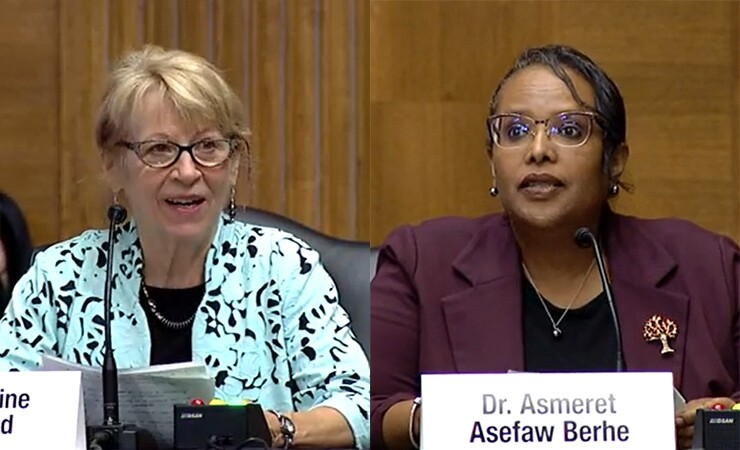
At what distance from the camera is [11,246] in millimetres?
3141

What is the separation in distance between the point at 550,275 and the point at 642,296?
0.68ft

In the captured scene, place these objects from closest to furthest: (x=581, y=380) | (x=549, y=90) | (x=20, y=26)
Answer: (x=581, y=380)
(x=549, y=90)
(x=20, y=26)

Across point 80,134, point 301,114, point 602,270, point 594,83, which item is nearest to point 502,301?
point 602,270

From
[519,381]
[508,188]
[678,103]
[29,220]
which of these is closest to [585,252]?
[508,188]

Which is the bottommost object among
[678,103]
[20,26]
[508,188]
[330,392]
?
[330,392]

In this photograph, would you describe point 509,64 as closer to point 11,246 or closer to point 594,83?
point 594,83

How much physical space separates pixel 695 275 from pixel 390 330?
2.26ft

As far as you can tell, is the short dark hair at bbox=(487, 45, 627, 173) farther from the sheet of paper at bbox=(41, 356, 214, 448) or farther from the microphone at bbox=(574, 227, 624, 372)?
the sheet of paper at bbox=(41, 356, 214, 448)

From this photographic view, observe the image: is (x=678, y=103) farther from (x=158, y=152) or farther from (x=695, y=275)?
(x=158, y=152)

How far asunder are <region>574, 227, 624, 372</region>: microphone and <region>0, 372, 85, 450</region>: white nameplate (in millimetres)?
A: 1072

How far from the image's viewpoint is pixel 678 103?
318 centimetres

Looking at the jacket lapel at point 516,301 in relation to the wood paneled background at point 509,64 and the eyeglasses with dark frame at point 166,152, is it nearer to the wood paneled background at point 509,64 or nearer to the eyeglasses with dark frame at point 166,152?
the wood paneled background at point 509,64

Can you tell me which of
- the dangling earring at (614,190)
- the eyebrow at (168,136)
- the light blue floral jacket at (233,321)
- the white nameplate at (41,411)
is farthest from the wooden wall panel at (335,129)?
the white nameplate at (41,411)

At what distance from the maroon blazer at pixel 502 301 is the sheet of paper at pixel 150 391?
1.60 feet
